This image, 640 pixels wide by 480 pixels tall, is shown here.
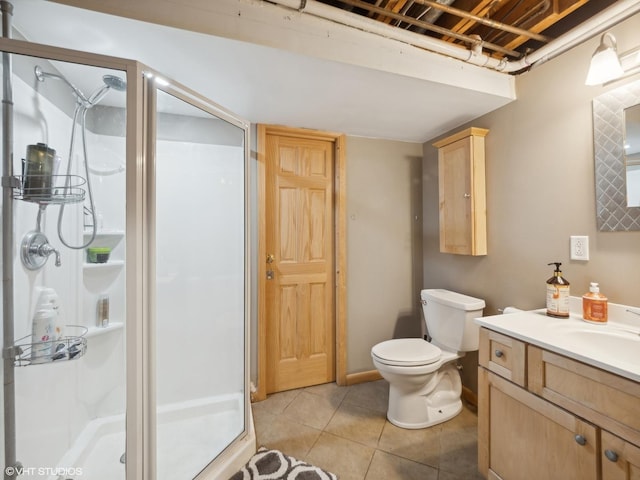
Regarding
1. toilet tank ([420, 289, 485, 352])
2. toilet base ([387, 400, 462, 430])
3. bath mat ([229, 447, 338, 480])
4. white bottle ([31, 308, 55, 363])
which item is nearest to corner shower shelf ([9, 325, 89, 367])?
white bottle ([31, 308, 55, 363])

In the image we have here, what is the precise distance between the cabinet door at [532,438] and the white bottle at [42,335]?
73.1 inches

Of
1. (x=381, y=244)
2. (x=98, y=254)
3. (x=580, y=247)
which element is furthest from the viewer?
(x=381, y=244)

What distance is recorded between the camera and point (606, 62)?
1.15 metres

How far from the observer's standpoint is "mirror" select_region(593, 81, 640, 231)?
46.0 inches

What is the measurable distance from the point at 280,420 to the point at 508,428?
4.30 ft

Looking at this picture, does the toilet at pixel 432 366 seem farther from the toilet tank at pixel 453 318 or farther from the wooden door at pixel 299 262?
the wooden door at pixel 299 262

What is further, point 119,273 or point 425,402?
point 425,402

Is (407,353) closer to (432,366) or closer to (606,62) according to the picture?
(432,366)

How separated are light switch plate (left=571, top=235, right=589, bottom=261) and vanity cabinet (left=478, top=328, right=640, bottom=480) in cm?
63

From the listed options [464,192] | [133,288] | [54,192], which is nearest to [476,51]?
[464,192]

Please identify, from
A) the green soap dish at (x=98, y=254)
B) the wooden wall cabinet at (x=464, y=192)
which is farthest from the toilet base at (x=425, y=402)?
the green soap dish at (x=98, y=254)

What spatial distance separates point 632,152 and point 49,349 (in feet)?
8.39

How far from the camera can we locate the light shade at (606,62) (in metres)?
1.14

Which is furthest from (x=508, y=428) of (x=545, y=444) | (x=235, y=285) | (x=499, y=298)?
(x=235, y=285)
